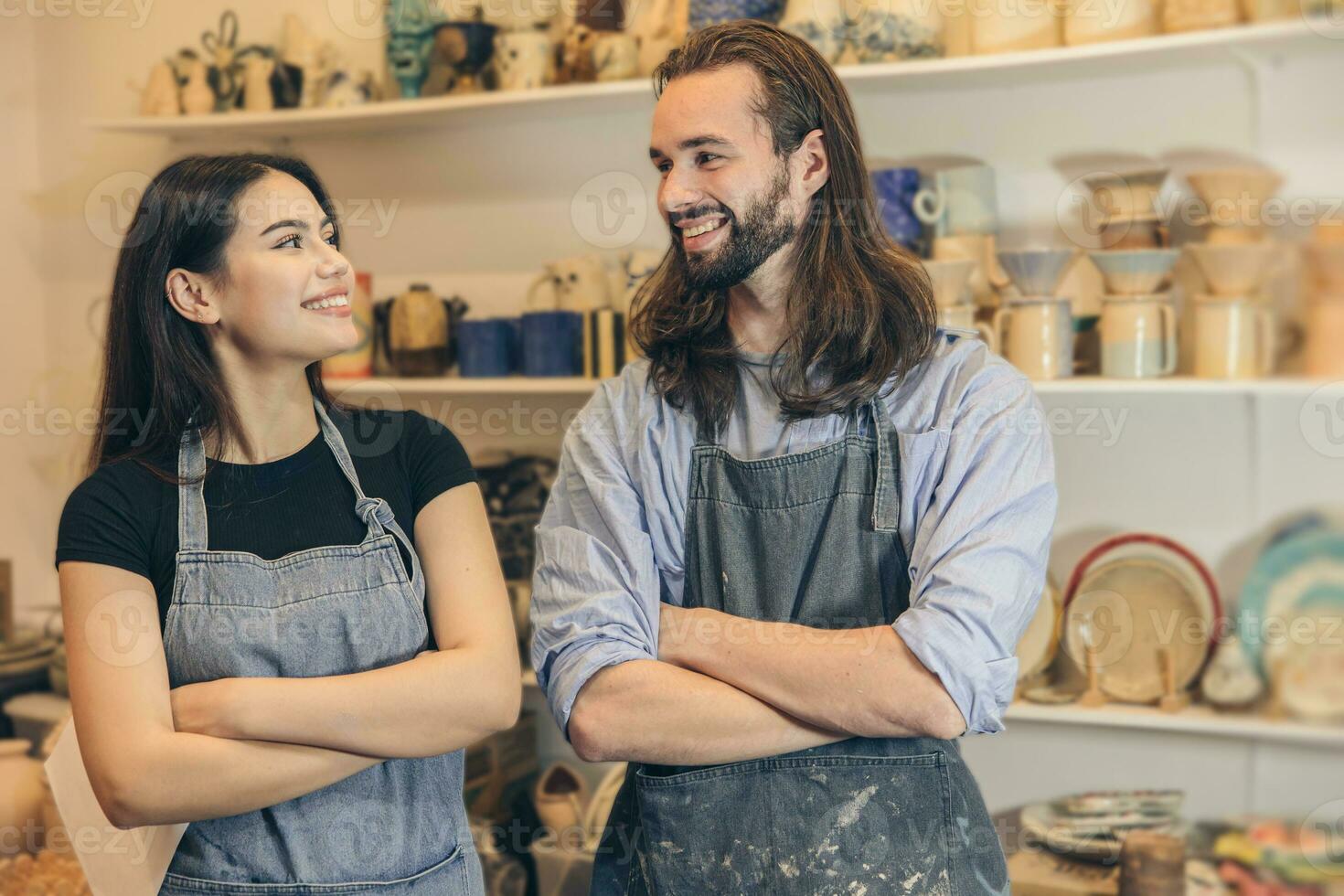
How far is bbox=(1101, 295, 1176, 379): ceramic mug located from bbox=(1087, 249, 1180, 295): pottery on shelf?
16mm

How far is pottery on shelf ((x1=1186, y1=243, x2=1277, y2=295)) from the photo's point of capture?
188cm

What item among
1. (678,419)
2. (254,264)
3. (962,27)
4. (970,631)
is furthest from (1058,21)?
(254,264)

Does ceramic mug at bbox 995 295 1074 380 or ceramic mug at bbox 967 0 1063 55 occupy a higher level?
ceramic mug at bbox 967 0 1063 55

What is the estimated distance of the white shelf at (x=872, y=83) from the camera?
1860 mm

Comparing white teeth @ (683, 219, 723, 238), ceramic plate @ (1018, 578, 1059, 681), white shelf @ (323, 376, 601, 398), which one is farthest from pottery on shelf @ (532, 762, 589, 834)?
white teeth @ (683, 219, 723, 238)

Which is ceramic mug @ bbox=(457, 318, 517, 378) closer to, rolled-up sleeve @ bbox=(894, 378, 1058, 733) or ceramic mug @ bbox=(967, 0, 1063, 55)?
ceramic mug @ bbox=(967, 0, 1063, 55)

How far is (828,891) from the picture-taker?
4.07 ft

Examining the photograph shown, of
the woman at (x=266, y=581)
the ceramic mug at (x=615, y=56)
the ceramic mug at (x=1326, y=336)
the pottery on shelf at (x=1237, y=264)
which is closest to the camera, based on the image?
the woman at (x=266, y=581)

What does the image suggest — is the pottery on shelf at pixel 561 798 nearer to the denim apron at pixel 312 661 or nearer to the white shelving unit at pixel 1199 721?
the white shelving unit at pixel 1199 721

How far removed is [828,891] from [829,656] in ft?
0.81

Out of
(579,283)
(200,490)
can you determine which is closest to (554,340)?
(579,283)

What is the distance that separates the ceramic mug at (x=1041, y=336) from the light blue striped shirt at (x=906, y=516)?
65cm

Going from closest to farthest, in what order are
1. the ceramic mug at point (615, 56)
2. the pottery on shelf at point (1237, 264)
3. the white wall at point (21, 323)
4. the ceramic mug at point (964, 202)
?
the pottery on shelf at point (1237, 264), the ceramic mug at point (964, 202), the ceramic mug at point (615, 56), the white wall at point (21, 323)

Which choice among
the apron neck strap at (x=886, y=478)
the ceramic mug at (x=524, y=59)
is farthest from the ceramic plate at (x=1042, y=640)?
the ceramic mug at (x=524, y=59)
